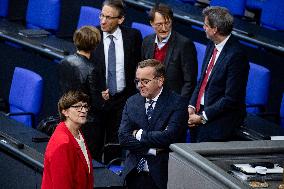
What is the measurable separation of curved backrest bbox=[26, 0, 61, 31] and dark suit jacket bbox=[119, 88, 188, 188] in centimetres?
349

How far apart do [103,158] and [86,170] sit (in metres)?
1.78

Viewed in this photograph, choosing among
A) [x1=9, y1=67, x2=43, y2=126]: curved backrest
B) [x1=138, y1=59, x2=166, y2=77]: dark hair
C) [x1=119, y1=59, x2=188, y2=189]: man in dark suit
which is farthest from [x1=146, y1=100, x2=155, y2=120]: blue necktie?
[x1=9, y1=67, x2=43, y2=126]: curved backrest

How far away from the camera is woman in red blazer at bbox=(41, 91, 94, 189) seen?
514 cm

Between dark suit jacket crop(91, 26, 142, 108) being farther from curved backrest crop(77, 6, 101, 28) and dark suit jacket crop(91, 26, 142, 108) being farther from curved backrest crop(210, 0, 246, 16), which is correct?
curved backrest crop(210, 0, 246, 16)

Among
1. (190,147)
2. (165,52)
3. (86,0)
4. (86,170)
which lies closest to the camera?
(190,147)

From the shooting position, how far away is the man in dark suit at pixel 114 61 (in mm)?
7023

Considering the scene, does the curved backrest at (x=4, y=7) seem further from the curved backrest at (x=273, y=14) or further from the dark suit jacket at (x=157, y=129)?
the dark suit jacket at (x=157, y=129)

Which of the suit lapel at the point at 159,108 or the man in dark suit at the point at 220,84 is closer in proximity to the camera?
the suit lapel at the point at 159,108

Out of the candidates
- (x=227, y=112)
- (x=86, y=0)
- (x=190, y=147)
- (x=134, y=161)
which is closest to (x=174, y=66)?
(x=227, y=112)

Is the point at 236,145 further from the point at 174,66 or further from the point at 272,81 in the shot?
the point at 272,81

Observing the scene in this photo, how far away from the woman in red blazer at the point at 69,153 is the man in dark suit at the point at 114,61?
5.35ft

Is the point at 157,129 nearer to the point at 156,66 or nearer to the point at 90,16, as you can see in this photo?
the point at 156,66

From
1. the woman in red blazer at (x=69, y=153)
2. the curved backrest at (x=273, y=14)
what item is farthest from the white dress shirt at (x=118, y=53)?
the curved backrest at (x=273, y=14)

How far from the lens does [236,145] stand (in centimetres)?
476
